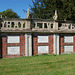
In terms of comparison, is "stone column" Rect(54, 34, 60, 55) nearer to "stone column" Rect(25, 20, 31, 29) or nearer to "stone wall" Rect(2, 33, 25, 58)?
"stone column" Rect(25, 20, 31, 29)

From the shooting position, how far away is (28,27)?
9.23m

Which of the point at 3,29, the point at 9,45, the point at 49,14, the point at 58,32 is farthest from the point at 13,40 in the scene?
the point at 49,14

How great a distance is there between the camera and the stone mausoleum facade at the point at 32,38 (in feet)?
29.0

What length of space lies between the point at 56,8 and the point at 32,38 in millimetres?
8998

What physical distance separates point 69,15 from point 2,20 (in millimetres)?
8997

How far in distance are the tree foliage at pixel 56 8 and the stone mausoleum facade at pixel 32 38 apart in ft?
11.4

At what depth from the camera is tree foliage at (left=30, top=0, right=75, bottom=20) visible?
44.3 feet

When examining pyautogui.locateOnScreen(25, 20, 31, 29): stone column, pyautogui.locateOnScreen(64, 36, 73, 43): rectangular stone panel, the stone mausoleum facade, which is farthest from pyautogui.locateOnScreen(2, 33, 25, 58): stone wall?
pyautogui.locateOnScreen(64, 36, 73, 43): rectangular stone panel

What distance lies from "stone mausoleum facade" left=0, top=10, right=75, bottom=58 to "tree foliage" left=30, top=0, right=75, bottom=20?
3488 mm

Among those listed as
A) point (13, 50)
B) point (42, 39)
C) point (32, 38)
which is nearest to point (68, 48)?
point (42, 39)

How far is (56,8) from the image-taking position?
16.1m

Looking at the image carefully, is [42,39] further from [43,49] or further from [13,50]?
[13,50]

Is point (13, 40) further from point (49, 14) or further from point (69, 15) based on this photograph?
point (49, 14)

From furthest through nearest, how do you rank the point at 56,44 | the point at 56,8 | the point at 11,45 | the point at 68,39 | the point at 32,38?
1. the point at 56,8
2. the point at 68,39
3. the point at 56,44
4. the point at 32,38
5. the point at 11,45
